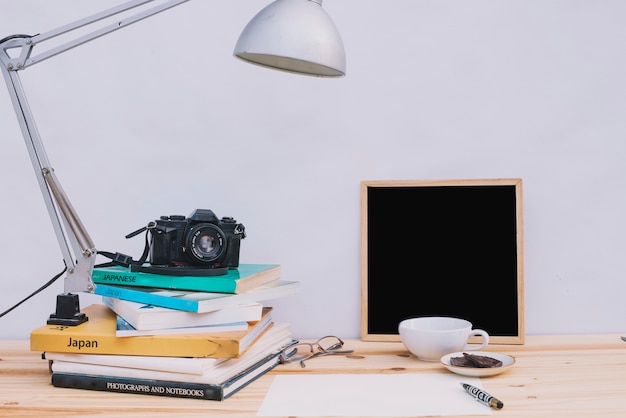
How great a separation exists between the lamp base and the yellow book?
1cm

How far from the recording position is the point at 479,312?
1209 millimetres

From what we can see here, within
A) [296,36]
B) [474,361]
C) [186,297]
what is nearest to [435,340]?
[474,361]

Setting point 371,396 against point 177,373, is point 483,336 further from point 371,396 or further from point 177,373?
point 177,373

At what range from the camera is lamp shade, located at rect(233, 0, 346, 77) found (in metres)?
0.88

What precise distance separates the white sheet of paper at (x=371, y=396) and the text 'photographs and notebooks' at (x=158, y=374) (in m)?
0.06

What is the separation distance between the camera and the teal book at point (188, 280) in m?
0.99

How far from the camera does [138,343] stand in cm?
94

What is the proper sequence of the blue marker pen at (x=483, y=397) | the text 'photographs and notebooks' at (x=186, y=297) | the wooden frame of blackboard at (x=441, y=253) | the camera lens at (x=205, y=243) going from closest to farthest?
the blue marker pen at (x=483, y=397)
the text 'photographs and notebooks' at (x=186, y=297)
the camera lens at (x=205, y=243)
the wooden frame of blackboard at (x=441, y=253)

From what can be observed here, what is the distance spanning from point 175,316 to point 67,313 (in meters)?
0.20

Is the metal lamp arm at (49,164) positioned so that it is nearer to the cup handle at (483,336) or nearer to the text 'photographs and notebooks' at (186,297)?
the text 'photographs and notebooks' at (186,297)

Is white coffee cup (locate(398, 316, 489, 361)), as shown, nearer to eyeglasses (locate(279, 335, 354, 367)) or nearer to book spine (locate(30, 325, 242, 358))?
eyeglasses (locate(279, 335, 354, 367))

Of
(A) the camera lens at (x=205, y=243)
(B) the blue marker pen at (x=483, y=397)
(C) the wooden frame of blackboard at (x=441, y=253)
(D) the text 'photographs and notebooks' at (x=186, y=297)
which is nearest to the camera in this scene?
(B) the blue marker pen at (x=483, y=397)

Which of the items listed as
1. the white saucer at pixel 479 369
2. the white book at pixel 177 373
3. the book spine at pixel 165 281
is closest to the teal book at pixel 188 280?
the book spine at pixel 165 281

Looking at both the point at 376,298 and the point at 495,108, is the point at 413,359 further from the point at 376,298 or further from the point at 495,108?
the point at 495,108
